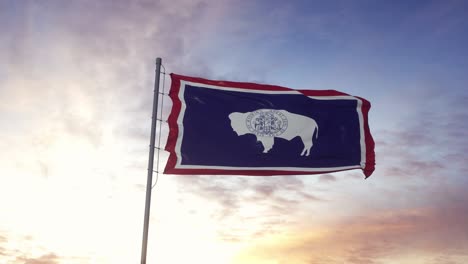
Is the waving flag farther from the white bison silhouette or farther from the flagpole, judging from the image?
the flagpole

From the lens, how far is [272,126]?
2152 cm

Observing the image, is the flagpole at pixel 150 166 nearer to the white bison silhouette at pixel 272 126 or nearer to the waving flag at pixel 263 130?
the waving flag at pixel 263 130

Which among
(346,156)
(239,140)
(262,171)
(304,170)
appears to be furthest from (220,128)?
(346,156)

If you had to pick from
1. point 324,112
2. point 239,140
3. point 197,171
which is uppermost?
point 324,112

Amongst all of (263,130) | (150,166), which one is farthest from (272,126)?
(150,166)

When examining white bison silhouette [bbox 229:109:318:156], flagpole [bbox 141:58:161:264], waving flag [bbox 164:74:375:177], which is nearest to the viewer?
flagpole [bbox 141:58:161:264]

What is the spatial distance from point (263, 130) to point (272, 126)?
43 centimetres

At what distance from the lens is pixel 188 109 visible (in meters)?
20.4

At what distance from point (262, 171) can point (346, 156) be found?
12.5ft

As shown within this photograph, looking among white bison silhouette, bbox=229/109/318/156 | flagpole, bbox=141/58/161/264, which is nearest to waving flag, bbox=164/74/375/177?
white bison silhouette, bbox=229/109/318/156

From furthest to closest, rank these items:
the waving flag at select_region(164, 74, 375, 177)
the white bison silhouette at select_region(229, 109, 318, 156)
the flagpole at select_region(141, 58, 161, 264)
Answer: the white bison silhouette at select_region(229, 109, 318, 156), the waving flag at select_region(164, 74, 375, 177), the flagpole at select_region(141, 58, 161, 264)

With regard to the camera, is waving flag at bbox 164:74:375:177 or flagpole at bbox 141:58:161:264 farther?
waving flag at bbox 164:74:375:177

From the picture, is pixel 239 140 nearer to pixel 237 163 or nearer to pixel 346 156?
pixel 237 163

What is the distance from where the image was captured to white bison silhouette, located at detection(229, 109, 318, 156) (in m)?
21.1
